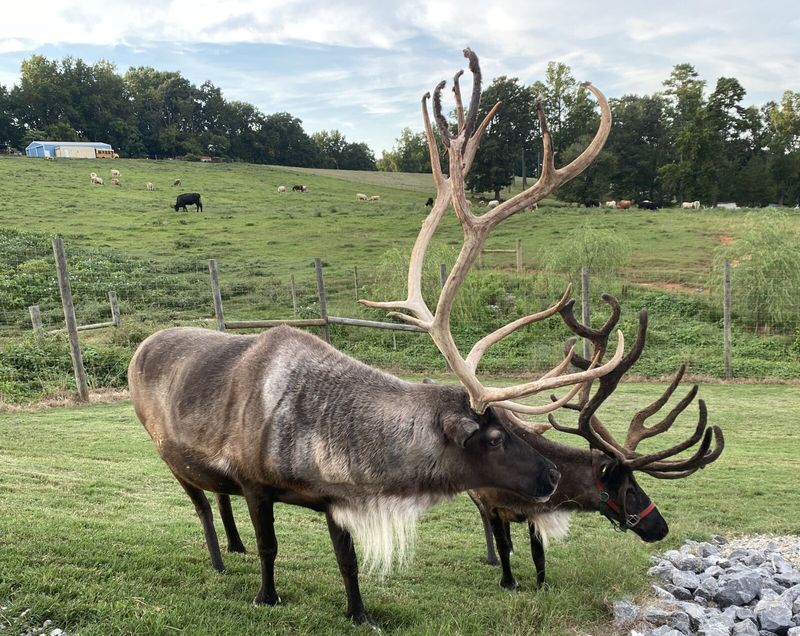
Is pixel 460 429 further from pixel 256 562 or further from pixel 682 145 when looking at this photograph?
pixel 682 145

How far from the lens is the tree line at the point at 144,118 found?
83.5 m

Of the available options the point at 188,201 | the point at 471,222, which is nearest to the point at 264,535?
the point at 471,222

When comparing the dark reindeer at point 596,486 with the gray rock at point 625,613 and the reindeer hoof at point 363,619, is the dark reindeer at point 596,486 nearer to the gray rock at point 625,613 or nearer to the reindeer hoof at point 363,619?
the gray rock at point 625,613

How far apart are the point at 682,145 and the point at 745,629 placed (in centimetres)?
6820

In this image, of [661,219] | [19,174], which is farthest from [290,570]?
[19,174]

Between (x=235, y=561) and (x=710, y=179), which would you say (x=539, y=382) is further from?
(x=710, y=179)

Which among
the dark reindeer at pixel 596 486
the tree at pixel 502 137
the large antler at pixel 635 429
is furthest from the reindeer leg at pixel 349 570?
the tree at pixel 502 137

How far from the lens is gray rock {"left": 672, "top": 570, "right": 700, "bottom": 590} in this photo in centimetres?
521

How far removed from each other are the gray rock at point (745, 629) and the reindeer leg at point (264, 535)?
3373 millimetres

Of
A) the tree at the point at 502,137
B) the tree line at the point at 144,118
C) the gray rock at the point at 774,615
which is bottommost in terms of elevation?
the gray rock at the point at 774,615

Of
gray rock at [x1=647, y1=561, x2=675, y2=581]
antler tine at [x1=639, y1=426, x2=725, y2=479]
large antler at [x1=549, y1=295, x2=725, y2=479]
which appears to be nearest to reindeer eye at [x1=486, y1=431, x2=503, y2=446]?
large antler at [x1=549, y1=295, x2=725, y2=479]

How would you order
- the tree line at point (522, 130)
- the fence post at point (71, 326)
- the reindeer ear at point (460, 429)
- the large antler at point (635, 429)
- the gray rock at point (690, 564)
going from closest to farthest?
1. the reindeer ear at point (460, 429)
2. the large antler at point (635, 429)
3. the gray rock at point (690, 564)
4. the fence post at point (71, 326)
5. the tree line at point (522, 130)

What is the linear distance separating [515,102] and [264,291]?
43.8 metres

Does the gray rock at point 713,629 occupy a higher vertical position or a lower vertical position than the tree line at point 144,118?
lower
